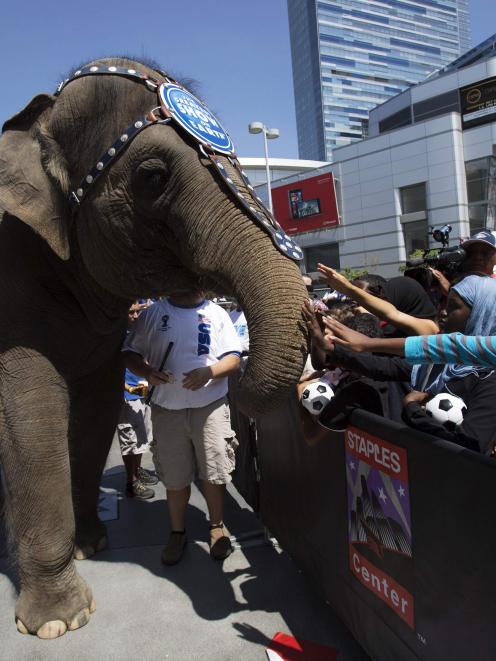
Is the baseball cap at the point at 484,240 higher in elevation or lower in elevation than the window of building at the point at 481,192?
lower

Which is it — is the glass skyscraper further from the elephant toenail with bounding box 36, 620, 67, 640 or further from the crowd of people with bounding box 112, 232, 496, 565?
the elephant toenail with bounding box 36, 620, 67, 640

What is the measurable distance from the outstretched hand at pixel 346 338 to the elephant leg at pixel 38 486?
4.85ft

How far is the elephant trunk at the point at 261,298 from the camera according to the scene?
71.0 inches

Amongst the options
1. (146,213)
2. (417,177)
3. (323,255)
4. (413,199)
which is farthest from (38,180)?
(323,255)

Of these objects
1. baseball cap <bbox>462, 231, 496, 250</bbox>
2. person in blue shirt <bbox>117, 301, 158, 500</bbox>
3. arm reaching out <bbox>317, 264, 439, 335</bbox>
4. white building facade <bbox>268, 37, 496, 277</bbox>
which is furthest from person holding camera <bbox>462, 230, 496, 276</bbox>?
white building facade <bbox>268, 37, 496, 277</bbox>

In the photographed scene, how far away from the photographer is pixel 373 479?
82.1 inches

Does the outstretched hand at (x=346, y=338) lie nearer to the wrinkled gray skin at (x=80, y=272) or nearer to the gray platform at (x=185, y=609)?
the wrinkled gray skin at (x=80, y=272)

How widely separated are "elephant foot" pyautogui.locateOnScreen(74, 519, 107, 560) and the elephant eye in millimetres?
2429

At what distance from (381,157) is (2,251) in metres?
37.6

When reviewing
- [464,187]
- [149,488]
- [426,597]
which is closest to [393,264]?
[464,187]

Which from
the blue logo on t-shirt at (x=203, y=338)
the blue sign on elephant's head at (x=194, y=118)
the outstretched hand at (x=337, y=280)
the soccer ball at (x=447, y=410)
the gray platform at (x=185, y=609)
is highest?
the blue sign on elephant's head at (x=194, y=118)

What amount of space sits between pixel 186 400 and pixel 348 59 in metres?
122

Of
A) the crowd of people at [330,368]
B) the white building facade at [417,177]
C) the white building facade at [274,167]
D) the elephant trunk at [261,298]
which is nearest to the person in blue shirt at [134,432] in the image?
the crowd of people at [330,368]

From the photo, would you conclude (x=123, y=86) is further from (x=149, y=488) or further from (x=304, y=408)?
(x=149, y=488)
